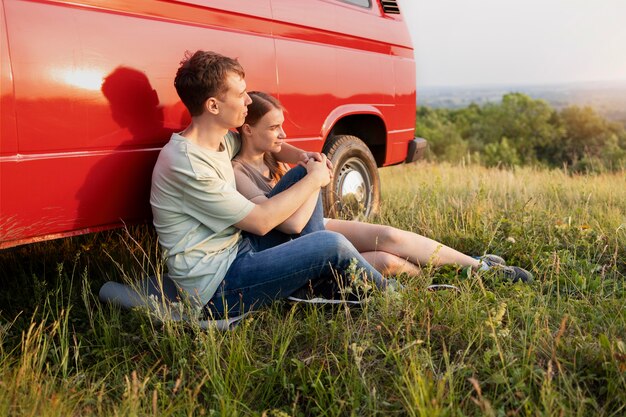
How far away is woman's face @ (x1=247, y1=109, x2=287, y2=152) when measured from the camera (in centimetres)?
400

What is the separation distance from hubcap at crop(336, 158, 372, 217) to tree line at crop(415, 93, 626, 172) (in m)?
41.4

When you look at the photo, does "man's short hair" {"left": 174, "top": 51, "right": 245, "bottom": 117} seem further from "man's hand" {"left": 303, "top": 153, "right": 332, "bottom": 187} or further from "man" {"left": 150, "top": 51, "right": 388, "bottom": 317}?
"man's hand" {"left": 303, "top": 153, "right": 332, "bottom": 187}

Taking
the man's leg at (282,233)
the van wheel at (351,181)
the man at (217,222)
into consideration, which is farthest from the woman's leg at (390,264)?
the van wheel at (351,181)

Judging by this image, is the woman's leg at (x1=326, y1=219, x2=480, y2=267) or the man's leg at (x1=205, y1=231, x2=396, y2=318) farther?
the woman's leg at (x1=326, y1=219, x2=480, y2=267)

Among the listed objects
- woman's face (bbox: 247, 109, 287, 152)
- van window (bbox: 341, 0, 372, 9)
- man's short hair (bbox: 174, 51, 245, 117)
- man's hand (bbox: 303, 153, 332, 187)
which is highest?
van window (bbox: 341, 0, 372, 9)

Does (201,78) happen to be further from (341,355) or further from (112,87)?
(341,355)

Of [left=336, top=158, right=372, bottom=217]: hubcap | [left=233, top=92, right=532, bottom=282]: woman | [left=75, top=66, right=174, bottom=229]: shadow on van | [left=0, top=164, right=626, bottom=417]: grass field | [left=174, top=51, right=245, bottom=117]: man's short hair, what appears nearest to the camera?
[left=0, top=164, right=626, bottom=417]: grass field

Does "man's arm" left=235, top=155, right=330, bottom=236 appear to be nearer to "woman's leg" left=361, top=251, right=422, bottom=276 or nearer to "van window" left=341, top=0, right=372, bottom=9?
"woman's leg" left=361, top=251, right=422, bottom=276

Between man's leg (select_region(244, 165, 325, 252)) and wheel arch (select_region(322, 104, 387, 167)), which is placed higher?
wheel arch (select_region(322, 104, 387, 167))

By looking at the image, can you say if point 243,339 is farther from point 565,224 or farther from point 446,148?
point 446,148

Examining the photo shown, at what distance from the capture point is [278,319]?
138 inches

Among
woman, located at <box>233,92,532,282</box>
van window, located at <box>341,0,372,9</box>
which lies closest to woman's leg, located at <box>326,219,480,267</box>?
woman, located at <box>233,92,532,282</box>

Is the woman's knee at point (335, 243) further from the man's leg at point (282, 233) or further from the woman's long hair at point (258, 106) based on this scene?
the woman's long hair at point (258, 106)

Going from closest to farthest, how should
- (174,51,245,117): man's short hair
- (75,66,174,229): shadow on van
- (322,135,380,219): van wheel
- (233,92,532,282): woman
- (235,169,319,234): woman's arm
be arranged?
(75,66,174,229): shadow on van
(174,51,245,117): man's short hair
(235,169,319,234): woman's arm
(233,92,532,282): woman
(322,135,380,219): van wheel
